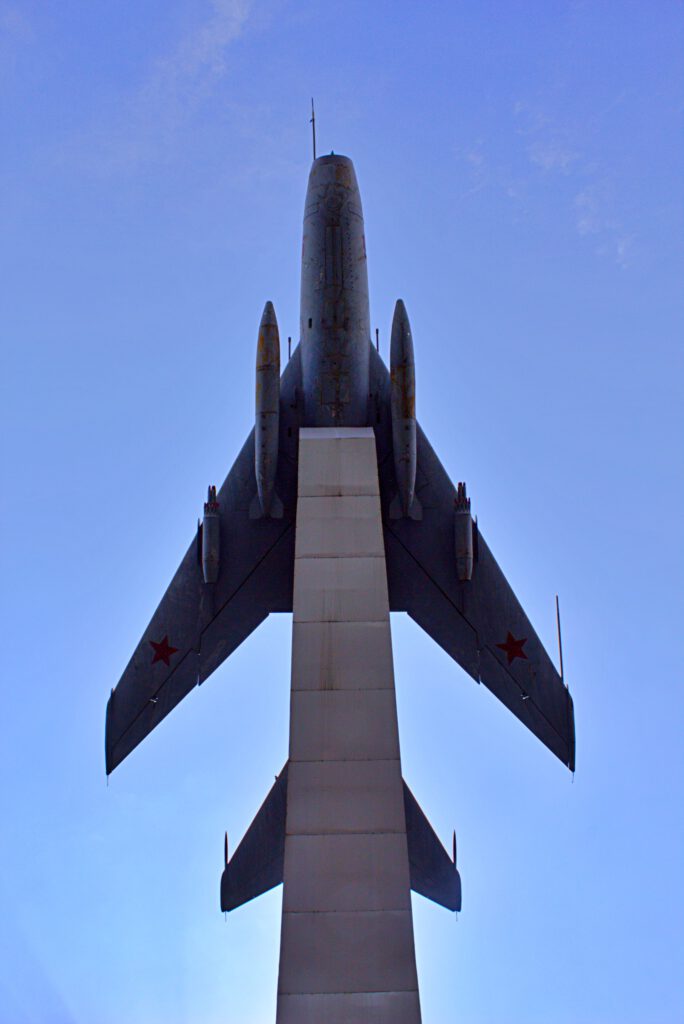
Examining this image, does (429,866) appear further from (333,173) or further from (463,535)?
(333,173)

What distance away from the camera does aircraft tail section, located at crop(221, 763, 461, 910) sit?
23125 millimetres

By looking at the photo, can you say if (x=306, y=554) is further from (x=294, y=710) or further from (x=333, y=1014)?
(x=333, y=1014)

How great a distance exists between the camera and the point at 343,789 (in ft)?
47.0

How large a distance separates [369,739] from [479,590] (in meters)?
9.05

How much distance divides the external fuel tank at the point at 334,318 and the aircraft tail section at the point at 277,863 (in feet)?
27.0

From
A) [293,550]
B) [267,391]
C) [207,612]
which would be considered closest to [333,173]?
[267,391]

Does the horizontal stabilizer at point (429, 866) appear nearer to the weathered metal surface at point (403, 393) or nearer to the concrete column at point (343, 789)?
the weathered metal surface at point (403, 393)

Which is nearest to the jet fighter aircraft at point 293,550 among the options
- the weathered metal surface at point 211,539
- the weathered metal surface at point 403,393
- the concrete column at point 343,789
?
the weathered metal surface at point 211,539

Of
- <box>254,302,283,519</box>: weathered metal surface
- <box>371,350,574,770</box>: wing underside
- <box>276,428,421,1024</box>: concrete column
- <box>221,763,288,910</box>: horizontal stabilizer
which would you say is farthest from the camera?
<box>221,763,288,910</box>: horizontal stabilizer

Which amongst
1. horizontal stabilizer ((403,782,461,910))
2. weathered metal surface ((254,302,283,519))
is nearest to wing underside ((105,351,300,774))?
weathered metal surface ((254,302,283,519))

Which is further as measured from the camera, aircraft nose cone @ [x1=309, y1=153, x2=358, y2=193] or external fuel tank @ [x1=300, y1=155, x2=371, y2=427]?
aircraft nose cone @ [x1=309, y1=153, x2=358, y2=193]

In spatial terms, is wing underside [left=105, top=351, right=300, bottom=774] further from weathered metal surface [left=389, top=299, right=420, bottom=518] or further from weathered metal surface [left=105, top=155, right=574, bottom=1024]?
weathered metal surface [left=389, top=299, right=420, bottom=518]

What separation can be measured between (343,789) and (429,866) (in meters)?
9.96

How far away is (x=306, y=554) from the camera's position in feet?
55.8
